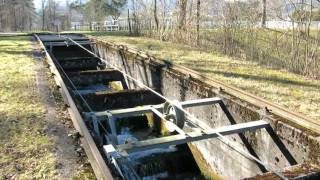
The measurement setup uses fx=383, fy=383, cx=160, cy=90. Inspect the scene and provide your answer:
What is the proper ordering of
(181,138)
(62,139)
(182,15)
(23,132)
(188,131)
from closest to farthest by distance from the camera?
(62,139) < (181,138) < (23,132) < (188,131) < (182,15)

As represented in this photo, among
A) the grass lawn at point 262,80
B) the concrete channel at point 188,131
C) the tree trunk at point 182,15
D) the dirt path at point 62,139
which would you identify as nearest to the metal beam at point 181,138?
the concrete channel at point 188,131

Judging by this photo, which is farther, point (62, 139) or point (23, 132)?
point (23, 132)

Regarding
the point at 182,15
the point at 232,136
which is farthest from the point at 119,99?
the point at 182,15

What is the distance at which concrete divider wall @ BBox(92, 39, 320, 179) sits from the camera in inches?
195

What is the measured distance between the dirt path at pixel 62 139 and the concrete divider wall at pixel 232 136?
2.59 meters

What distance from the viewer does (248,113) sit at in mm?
5973

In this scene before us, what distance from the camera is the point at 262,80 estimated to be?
26.9ft

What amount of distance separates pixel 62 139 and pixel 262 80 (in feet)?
15.7

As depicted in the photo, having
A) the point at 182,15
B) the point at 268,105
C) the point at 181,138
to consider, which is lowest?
the point at 181,138

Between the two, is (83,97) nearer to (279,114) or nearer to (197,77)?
(197,77)

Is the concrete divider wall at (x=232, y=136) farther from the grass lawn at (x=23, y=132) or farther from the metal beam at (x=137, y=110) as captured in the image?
the grass lawn at (x=23, y=132)

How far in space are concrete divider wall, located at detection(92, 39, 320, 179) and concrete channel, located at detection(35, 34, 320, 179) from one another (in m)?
0.01

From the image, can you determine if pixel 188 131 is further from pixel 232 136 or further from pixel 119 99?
pixel 119 99

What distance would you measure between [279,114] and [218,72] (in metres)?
A: 3.79
